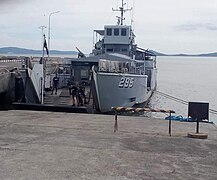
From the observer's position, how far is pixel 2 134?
31.4 feet

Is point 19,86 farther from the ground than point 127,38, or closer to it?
closer to it

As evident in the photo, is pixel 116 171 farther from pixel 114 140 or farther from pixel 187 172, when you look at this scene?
pixel 114 140

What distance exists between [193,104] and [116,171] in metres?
4.25

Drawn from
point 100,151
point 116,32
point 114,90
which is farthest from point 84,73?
point 100,151

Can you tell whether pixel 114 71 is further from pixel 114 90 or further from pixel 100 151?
pixel 100 151

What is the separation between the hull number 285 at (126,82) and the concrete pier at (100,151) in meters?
8.07

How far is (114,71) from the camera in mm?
20625

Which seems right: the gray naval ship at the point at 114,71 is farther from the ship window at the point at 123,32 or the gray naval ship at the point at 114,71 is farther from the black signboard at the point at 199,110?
the black signboard at the point at 199,110

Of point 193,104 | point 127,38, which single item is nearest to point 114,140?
point 193,104

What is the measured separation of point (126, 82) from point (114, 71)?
1009mm

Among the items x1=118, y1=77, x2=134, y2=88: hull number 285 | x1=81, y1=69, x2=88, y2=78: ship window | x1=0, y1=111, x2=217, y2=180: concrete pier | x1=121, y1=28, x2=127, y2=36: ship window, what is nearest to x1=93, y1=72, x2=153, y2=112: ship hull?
x1=118, y1=77, x2=134, y2=88: hull number 285

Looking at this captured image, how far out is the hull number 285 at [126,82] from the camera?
2048cm

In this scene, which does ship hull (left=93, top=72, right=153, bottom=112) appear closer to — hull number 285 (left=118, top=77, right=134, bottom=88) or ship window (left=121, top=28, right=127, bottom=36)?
hull number 285 (left=118, top=77, right=134, bottom=88)

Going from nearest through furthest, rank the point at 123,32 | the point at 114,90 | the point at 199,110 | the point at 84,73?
the point at 199,110
the point at 114,90
the point at 84,73
the point at 123,32
